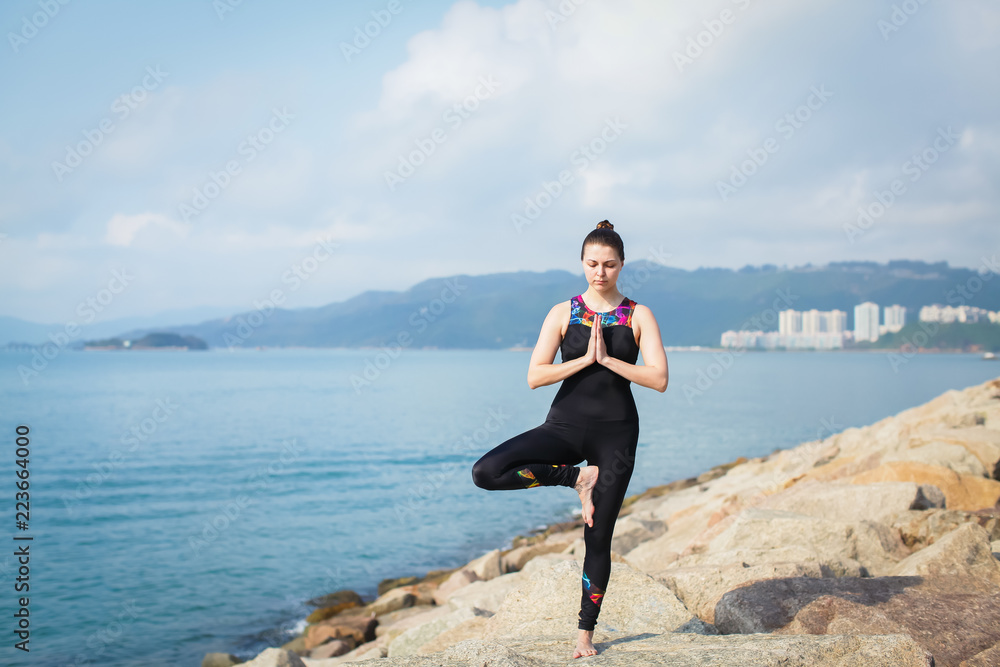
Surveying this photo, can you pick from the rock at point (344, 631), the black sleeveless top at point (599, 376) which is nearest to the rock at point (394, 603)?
the rock at point (344, 631)

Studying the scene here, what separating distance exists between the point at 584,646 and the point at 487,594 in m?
5.60

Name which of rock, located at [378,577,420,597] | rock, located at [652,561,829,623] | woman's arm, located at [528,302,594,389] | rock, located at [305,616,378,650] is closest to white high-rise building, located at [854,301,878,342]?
rock, located at [378,577,420,597]

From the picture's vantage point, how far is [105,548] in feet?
55.5

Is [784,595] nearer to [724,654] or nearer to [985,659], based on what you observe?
[985,659]

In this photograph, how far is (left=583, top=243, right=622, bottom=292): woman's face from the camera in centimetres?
430

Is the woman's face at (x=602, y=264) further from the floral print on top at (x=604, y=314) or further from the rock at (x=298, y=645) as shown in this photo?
the rock at (x=298, y=645)

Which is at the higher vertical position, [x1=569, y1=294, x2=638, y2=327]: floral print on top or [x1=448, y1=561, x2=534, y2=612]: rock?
[x1=569, y1=294, x2=638, y2=327]: floral print on top

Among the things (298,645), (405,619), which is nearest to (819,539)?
(405,619)

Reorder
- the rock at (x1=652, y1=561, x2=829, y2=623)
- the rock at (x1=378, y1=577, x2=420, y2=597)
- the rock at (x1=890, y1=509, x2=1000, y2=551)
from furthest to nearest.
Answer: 1. the rock at (x1=378, y1=577, x2=420, y2=597)
2. the rock at (x1=890, y1=509, x2=1000, y2=551)
3. the rock at (x1=652, y1=561, x2=829, y2=623)

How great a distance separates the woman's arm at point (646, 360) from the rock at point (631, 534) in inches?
336

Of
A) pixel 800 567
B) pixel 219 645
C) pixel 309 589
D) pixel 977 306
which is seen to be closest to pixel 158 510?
pixel 309 589

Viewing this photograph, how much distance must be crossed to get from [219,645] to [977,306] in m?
214

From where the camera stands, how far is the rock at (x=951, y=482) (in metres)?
8.81

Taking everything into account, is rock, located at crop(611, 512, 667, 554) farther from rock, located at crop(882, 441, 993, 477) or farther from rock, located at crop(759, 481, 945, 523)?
rock, located at crop(882, 441, 993, 477)
